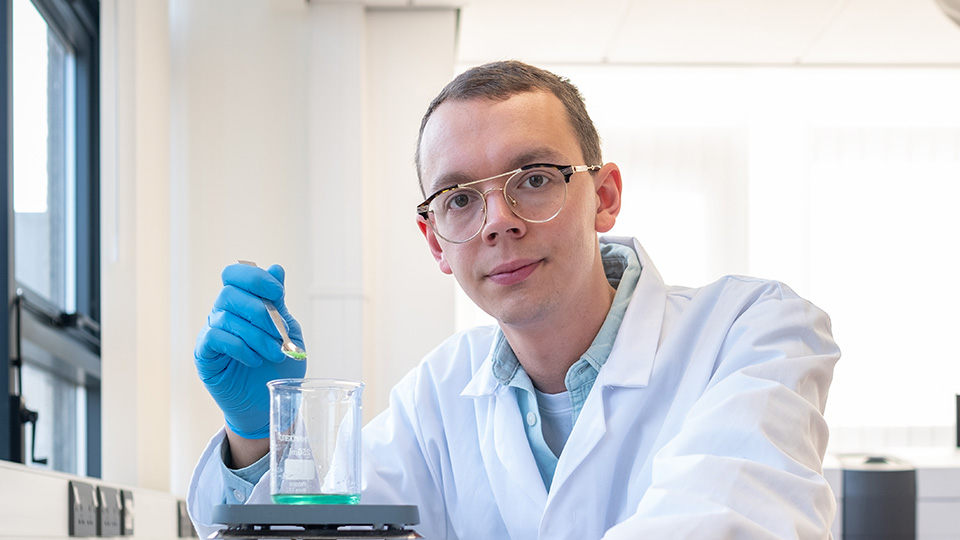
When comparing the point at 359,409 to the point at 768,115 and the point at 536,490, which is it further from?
the point at 768,115

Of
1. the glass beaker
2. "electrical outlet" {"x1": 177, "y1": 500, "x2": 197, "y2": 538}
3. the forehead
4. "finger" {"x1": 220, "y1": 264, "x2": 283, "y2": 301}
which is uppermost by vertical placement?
the forehead

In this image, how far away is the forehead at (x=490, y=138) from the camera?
1.21 meters

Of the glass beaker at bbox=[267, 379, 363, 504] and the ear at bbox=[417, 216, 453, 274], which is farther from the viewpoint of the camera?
the ear at bbox=[417, 216, 453, 274]

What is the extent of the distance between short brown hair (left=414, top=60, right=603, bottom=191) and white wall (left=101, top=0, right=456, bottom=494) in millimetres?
1541

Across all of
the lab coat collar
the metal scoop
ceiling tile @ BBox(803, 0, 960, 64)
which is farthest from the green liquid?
ceiling tile @ BBox(803, 0, 960, 64)

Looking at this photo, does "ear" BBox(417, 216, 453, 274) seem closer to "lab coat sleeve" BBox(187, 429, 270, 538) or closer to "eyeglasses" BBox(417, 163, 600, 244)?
"eyeglasses" BBox(417, 163, 600, 244)

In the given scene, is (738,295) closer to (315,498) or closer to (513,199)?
(513,199)

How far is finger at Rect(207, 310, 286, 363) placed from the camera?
116 centimetres

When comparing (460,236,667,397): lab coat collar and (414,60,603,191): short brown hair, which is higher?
(414,60,603,191): short brown hair

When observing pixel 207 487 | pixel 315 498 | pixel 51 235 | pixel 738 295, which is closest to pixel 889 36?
pixel 738 295

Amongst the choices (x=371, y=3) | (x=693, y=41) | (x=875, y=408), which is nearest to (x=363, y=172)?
(x=371, y=3)

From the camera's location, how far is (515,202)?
1.22 meters

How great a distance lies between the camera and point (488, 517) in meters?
1.32

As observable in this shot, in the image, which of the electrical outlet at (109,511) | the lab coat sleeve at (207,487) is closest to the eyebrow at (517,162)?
the lab coat sleeve at (207,487)
